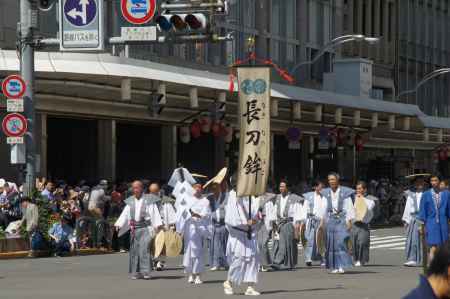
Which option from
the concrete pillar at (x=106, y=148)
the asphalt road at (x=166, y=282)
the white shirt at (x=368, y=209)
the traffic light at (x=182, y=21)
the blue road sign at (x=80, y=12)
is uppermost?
the blue road sign at (x=80, y=12)

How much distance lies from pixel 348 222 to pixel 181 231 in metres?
3.63

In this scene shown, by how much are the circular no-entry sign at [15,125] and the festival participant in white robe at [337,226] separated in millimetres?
7241

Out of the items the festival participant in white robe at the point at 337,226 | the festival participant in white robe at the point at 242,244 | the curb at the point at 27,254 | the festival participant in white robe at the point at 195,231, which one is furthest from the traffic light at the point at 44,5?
the festival participant in white robe at the point at 242,244

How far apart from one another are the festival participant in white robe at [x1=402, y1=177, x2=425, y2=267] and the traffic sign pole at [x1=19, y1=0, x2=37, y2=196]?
8.19 meters

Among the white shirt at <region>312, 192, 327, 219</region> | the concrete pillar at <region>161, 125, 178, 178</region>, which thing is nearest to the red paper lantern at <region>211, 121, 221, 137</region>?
the concrete pillar at <region>161, 125, 178, 178</region>

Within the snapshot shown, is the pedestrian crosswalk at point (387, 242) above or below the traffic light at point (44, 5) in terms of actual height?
below

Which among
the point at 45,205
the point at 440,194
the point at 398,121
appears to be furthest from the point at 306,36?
the point at 440,194

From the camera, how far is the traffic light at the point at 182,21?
829 inches

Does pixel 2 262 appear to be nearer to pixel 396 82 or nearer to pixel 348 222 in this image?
pixel 348 222

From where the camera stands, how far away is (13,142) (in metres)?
24.3

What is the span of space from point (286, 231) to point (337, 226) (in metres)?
1.59

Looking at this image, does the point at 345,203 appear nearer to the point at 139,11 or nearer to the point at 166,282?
the point at 166,282

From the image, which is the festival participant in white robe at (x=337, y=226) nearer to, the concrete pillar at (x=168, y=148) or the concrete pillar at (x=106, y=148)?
the concrete pillar at (x=106, y=148)

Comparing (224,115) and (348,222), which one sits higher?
(224,115)
